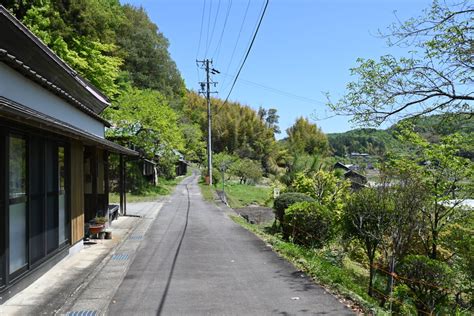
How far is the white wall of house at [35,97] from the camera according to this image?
6.23 m

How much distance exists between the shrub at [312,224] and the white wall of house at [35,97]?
6.60 metres

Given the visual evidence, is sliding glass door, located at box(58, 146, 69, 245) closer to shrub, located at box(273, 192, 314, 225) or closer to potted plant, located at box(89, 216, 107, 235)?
potted plant, located at box(89, 216, 107, 235)

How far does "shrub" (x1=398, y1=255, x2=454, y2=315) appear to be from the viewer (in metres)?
7.54

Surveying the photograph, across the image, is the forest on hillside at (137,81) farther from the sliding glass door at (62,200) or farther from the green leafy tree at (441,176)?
the green leafy tree at (441,176)

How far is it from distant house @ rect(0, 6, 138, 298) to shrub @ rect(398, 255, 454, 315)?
631cm

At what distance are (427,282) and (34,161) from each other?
715 cm

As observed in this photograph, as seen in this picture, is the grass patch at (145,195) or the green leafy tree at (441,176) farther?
the grass patch at (145,195)

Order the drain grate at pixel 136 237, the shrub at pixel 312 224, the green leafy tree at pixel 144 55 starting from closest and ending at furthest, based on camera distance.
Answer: the shrub at pixel 312 224 → the drain grate at pixel 136 237 → the green leafy tree at pixel 144 55

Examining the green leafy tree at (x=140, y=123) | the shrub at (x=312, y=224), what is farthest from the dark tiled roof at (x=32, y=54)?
the green leafy tree at (x=140, y=123)

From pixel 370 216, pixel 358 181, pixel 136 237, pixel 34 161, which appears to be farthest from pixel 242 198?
pixel 34 161

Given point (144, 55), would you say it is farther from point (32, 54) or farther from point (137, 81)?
point (32, 54)

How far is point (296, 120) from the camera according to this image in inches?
3233

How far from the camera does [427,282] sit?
7551mm

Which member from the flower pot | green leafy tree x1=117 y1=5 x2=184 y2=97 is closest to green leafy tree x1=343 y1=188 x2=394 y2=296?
the flower pot
